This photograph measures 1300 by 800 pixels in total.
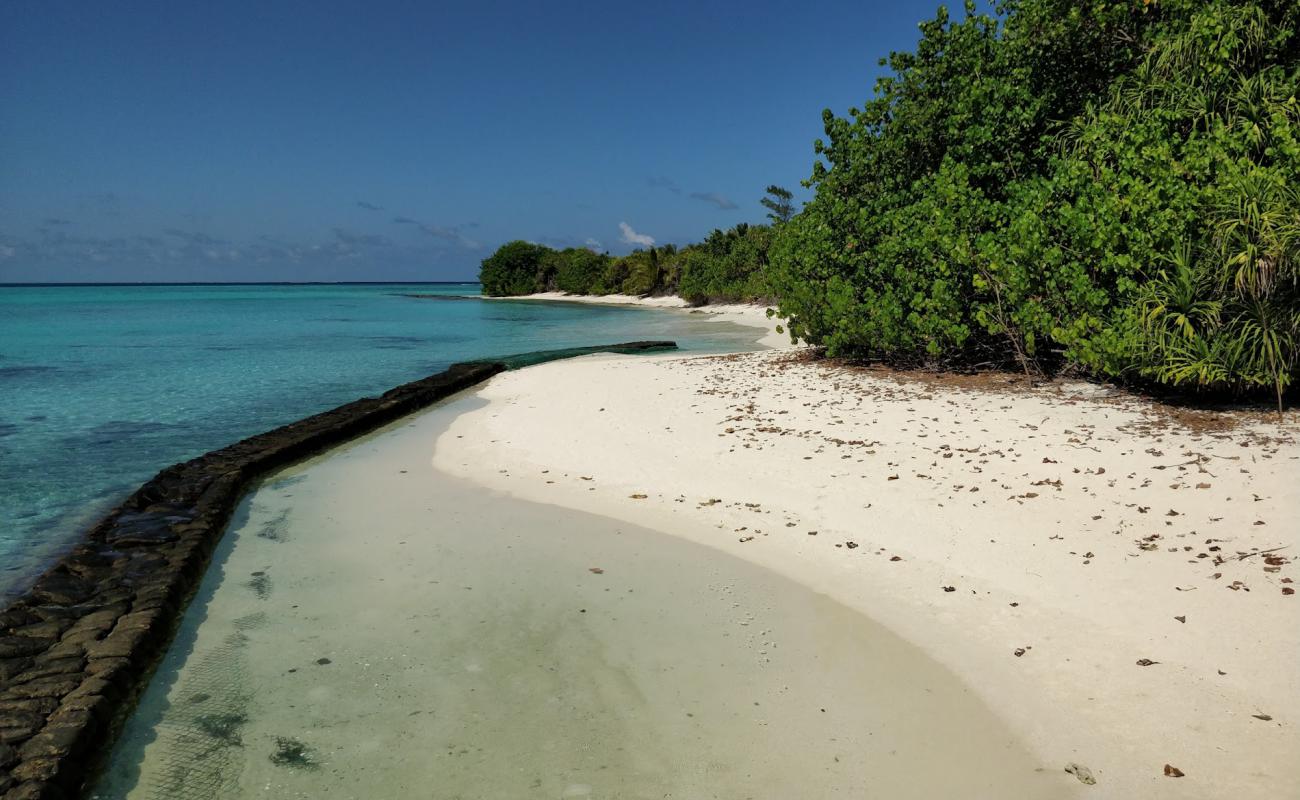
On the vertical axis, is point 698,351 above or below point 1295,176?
below

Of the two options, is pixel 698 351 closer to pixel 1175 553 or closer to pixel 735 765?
pixel 1175 553

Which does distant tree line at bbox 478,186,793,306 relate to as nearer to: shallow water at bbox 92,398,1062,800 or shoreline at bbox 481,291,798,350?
shoreline at bbox 481,291,798,350

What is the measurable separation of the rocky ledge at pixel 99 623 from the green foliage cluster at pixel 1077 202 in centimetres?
1191

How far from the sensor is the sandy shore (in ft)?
14.0

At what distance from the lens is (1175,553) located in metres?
6.04

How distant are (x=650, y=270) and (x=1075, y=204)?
76.2m

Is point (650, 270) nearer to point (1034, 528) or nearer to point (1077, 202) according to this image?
point (1077, 202)

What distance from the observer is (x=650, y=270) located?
86.9m

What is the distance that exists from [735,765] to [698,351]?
24.3 m

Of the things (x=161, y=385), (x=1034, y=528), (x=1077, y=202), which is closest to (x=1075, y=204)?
(x=1077, y=202)

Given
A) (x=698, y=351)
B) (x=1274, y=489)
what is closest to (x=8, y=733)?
(x=1274, y=489)

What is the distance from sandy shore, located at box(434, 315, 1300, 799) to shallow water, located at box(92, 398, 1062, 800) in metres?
0.48

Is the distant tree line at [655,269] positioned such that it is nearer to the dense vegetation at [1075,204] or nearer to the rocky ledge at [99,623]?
the dense vegetation at [1075,204]

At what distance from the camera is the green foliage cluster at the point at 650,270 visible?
62.0 m
